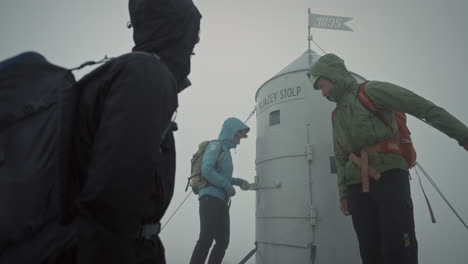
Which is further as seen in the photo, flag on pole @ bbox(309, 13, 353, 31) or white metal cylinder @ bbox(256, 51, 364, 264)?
flag on pole @ bbox(309, 13, 353, 31)

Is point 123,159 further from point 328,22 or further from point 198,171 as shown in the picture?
point 328,22

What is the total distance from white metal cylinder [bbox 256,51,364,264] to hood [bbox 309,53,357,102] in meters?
1.30

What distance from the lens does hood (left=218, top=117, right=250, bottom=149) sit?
17.2 ft

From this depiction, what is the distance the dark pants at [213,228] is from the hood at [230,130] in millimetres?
1061

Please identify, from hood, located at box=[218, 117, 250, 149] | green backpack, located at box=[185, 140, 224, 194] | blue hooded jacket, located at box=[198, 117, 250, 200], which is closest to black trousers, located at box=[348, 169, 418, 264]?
blue hooded jacket, located at box=[198, 117, 250, 200]

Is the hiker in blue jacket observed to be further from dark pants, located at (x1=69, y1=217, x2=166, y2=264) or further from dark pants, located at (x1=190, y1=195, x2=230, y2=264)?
dark pants, located at (x1=69, y1=217, x2=166, y2=264)

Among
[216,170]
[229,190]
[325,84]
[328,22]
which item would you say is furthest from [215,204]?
[328,22]

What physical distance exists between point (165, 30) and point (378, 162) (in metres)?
2.26

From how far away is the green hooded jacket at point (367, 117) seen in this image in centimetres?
269

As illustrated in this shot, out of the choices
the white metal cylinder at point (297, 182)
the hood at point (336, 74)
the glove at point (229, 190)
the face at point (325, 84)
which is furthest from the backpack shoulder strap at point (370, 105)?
the glove at point (229, 190)

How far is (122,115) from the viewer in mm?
1072

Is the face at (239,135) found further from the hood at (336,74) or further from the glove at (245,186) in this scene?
the hood at (336,74)

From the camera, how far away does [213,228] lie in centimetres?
447

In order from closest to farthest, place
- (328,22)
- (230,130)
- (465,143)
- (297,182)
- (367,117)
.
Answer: (465,143) → (367,117) → (297,182) → (230,130) → (328,22)
